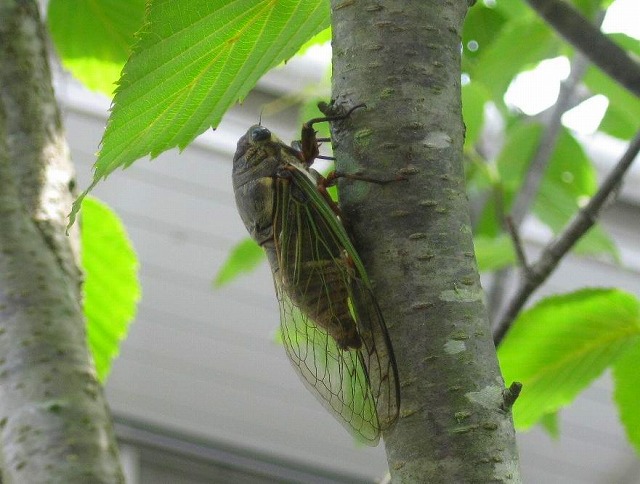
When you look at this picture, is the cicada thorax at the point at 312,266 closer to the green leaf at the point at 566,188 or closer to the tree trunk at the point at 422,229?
the tree trunk at the point at 422,229

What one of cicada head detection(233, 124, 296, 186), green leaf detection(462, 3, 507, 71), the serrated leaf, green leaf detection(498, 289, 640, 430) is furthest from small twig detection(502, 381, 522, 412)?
green leaf detection(462, 3, 507, 71)

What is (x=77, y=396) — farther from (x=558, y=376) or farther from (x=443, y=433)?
(x=558, y=376)

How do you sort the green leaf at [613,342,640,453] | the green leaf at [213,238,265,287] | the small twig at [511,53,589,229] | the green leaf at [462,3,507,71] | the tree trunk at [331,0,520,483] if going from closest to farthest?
the tree trunk at [331,0,520,483] → the green leaf at [613,342,640,453] → the green leaf at [462,3,507,71] → the small twig at [511,53,589,229] → the green leaf at [213,238,265,287]

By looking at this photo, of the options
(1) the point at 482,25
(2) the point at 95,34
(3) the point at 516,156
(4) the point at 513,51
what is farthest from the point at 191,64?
(3) the point at 516,156

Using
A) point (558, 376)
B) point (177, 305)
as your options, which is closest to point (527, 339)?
point (558, 376)

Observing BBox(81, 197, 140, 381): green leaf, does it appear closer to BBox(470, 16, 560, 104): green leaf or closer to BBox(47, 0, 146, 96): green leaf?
BBox(47, 0, 146, 96): green leaf

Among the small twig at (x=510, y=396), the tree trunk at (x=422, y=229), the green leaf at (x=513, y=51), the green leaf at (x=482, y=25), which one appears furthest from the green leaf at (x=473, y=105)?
the small twig at (x=510, y=396)
